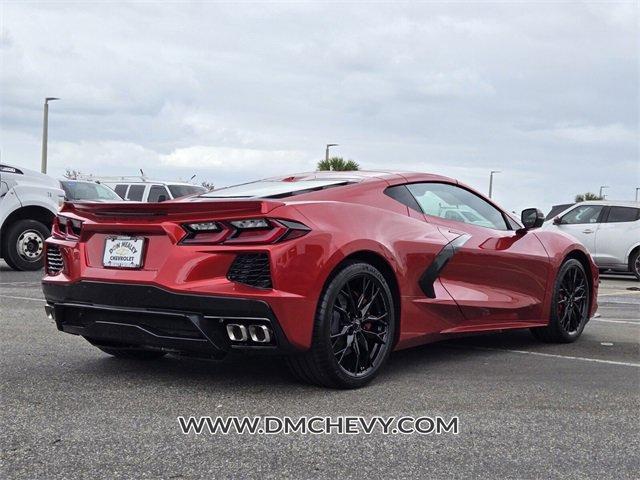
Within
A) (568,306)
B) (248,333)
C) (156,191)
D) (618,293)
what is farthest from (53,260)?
(156,191)

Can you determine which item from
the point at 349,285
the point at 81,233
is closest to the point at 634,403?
the point at 349,285

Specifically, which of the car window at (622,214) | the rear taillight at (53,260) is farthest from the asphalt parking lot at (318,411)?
the car window at (622,214)

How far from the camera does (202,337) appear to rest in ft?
14.2

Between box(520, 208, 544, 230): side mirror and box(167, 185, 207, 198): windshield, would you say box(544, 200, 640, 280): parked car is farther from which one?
box(520, 208, 544, 230): side mirror

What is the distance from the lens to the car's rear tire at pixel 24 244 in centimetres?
1216

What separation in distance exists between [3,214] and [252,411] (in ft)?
29.3

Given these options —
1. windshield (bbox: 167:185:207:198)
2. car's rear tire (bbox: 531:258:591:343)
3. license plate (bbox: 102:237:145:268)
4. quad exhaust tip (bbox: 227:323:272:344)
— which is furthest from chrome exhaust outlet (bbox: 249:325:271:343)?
windshield (bbox: 167:185:207:198)

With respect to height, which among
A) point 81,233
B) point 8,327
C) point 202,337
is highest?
point 81,233

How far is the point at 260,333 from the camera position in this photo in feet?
14.2

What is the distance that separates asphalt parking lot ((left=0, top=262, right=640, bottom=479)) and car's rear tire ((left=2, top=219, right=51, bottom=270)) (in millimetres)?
6190

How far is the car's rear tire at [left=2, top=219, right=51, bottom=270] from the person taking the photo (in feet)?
39.9

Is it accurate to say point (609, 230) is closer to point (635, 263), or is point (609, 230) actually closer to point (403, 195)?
point (635, 263)

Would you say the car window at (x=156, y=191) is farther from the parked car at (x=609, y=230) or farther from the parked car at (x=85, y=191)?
the parked car at (x=609, y=230)

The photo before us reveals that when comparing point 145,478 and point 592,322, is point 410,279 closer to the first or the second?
point 145,478
